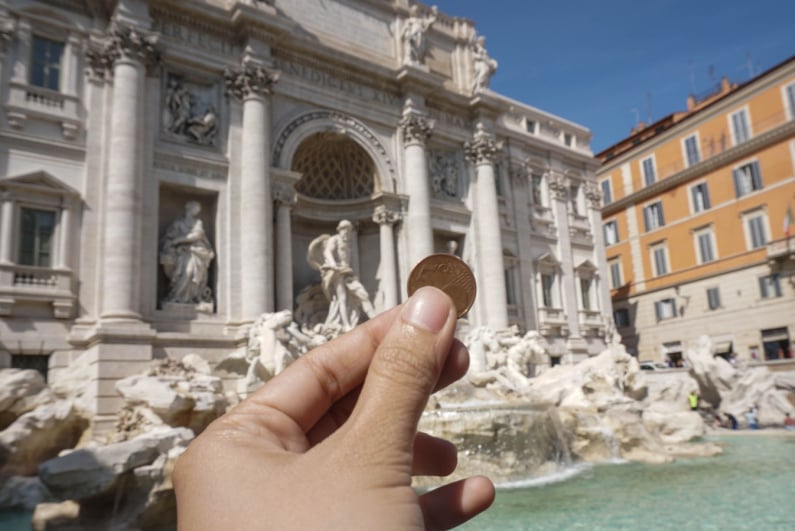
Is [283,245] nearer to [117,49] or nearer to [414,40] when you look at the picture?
[117,49]

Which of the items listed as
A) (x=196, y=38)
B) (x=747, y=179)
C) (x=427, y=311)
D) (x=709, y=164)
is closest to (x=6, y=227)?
(x=196, y=38)

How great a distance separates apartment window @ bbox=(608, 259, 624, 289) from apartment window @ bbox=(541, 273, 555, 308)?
1010 centimetres

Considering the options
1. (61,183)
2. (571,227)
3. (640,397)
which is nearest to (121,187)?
(61,183)

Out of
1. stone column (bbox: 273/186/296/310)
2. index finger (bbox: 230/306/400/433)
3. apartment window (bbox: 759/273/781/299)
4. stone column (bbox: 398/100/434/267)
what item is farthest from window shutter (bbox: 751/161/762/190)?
index finger (bbox: 230/306/400/433)

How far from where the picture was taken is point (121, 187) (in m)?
12.9

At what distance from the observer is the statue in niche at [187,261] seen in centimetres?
1390

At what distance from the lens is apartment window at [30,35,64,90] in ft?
43.4

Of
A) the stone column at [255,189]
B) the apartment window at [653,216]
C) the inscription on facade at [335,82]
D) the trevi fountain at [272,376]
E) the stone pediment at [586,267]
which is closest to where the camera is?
the trevi fountain at [272,376]

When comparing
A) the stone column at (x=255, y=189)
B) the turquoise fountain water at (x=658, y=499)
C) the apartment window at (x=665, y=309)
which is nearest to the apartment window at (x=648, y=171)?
the apartment window at (x=665, y=309)

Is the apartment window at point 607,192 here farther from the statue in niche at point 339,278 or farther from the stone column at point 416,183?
the statue in niche at point 339,278

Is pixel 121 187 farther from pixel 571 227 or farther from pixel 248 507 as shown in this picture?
pixel 571 227

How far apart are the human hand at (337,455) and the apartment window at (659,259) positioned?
3048 cm

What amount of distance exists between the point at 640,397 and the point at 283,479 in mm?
17432

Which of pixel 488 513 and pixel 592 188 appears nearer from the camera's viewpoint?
pixel 488 513
